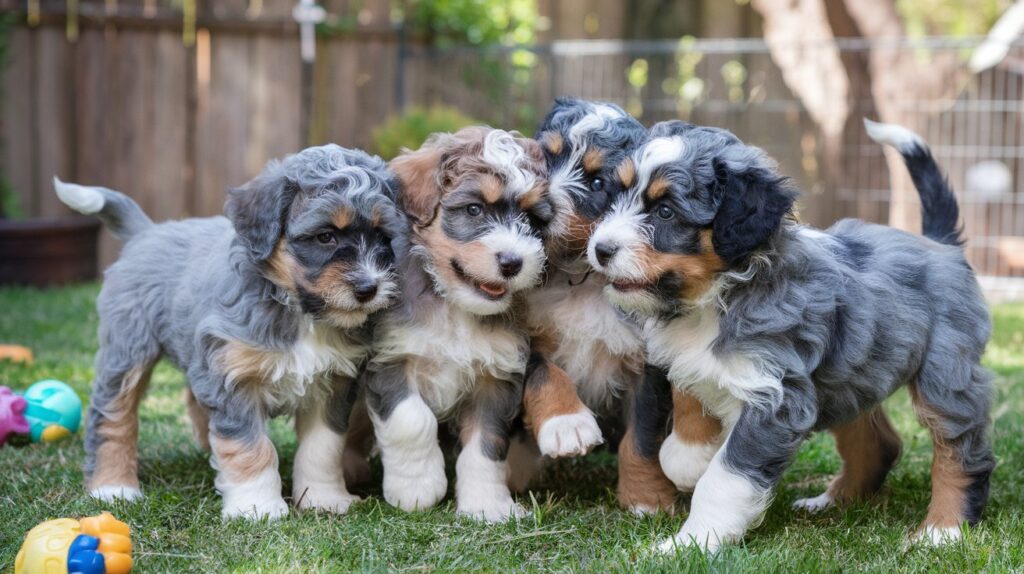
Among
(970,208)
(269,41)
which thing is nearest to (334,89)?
(269,41)

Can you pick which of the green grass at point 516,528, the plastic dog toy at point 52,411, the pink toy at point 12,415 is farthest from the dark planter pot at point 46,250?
the green grass at point 516,528

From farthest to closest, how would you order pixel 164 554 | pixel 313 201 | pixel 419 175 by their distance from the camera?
pixel 419 175, pixel 313 201, pixel 164 554

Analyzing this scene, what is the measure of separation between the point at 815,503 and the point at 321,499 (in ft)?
7.46

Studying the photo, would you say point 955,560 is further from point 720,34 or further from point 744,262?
point 720,34

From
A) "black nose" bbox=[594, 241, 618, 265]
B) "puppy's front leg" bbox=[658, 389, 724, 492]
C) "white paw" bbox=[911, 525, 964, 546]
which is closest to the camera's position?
"black nose" bbox=[594, 241, 618, 265]

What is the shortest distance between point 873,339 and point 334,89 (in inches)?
375

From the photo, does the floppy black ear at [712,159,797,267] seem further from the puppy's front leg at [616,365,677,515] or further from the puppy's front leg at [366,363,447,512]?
the puppy's front leg at [366,363,447,512]

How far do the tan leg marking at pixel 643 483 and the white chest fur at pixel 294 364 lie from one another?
4.07 feet

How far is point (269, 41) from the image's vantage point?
12.4 metres

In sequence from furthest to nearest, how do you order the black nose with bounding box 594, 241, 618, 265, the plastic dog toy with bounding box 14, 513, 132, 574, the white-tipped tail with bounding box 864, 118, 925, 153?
the white-tipped tail with bounding box 864, 118, 925, 153 < the black nose with bounding box 594, 241, 618, 265 < the plastic dog toy with bounding box 14, 513, 132, 574

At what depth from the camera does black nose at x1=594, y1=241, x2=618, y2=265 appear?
13.6 feet

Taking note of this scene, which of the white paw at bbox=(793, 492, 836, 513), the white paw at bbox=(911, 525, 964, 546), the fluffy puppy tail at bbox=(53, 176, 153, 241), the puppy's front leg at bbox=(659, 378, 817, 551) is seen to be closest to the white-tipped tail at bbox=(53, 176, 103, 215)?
the fluffy puppy tail at bbox=(53, 176, 153, 241)

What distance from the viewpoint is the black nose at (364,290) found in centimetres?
441

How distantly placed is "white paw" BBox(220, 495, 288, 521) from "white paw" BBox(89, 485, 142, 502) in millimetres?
516
